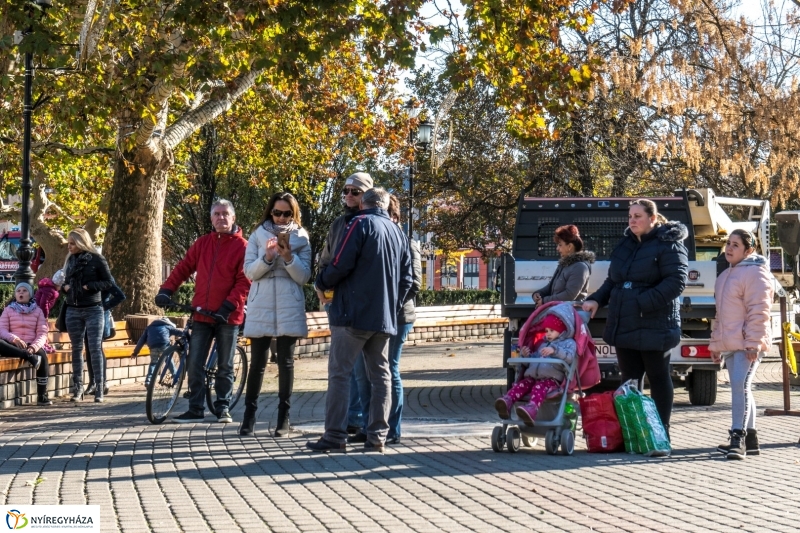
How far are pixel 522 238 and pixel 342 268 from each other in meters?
6.56

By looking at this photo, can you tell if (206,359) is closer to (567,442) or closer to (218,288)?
(218,288)

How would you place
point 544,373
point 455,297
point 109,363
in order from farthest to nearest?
point 455,297, point 109,363, point 544,373

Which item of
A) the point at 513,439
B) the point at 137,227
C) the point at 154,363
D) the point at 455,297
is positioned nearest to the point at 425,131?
the point at 137,227

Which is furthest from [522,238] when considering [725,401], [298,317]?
[298,317]

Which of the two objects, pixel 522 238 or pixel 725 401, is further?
pixel 522 238

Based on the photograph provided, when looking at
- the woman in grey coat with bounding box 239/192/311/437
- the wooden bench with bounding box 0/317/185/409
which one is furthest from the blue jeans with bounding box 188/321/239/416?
the wooden bench with bounding box 0/317/185/409

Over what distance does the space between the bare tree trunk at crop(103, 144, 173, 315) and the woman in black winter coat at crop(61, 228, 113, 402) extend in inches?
299

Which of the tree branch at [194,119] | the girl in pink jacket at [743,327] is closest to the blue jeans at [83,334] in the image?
the girl in pink jacket at [743,327]

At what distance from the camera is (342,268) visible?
863 centimetres

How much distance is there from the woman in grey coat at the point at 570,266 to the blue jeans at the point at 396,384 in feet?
6.26

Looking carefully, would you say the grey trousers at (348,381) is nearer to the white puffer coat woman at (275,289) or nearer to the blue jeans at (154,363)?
the white puffer coat woman at (275,289)

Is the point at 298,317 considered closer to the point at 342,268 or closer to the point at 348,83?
the point at 342,268

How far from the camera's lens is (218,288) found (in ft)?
34.6

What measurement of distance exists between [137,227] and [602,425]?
13.4 metres
